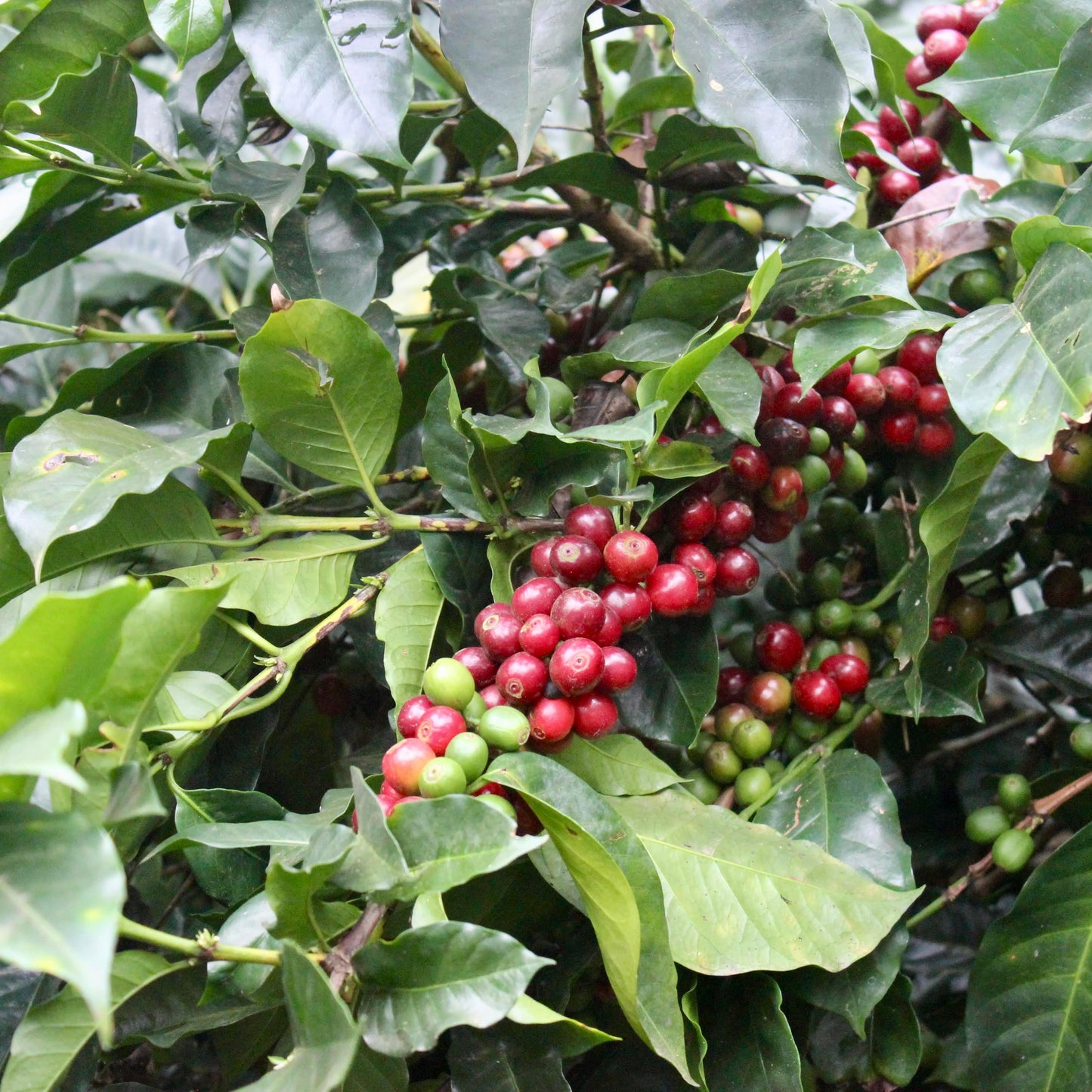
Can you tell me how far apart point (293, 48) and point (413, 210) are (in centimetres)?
26

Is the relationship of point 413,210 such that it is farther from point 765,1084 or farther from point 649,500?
point 765,1084

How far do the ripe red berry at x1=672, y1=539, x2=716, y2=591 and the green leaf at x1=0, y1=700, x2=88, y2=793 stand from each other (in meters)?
0.40

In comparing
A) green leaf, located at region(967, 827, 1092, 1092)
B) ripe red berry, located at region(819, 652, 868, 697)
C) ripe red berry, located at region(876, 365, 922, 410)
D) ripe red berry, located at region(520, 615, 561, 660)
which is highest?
ripe red berry, located at region(876, 365, 922, 410)

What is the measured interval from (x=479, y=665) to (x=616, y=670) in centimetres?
9

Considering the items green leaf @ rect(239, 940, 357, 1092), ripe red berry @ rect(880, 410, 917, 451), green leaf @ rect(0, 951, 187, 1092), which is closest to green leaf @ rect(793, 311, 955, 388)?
ripe red berry @ rect(880, 410, 917, 451)

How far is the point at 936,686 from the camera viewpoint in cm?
76

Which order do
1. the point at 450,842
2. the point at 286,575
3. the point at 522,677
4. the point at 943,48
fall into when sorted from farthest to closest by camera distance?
the point at 943,48 < the point at 286,575 < the point at 522,677 < the point at 450,842

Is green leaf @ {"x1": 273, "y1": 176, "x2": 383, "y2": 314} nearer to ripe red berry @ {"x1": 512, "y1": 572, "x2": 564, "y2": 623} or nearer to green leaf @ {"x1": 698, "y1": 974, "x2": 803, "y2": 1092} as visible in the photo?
ripe red berry @ {"x1": 512, "y1": 572, "x2": 564, "y2": 623}

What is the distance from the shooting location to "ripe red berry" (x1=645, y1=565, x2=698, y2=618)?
0.64 m

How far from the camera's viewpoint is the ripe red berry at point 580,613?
0.59 m

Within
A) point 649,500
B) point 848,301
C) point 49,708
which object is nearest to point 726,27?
point 848,301

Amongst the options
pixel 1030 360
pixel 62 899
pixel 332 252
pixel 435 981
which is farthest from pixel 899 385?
pixel 62 899

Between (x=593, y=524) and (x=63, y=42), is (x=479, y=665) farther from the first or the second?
(x=63, y=42)

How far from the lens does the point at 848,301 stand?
75 centimetres
